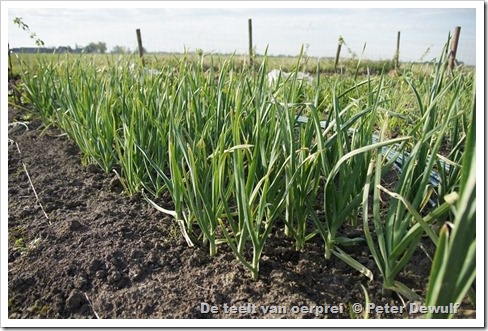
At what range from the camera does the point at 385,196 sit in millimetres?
1717

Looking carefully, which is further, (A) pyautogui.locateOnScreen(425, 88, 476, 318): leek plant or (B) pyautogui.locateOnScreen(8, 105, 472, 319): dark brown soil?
(B) pyautogui.locateOnScreen(8, 105, 472, 319): dark brown soil

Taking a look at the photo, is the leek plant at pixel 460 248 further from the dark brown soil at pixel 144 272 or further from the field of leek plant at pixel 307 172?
the dark brown soil at pixel 144 272

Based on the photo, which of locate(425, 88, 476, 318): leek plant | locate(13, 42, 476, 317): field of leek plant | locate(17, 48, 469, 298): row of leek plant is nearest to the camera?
locate(425, 88, 476, 318): leek plant

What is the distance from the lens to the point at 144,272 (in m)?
1.34

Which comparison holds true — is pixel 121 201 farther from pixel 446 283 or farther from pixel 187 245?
pixel 446 283

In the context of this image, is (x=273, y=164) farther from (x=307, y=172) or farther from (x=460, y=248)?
(x=460, y=248)

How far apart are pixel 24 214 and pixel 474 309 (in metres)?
1.80

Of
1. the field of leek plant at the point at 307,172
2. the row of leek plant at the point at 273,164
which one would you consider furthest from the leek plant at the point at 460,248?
the row of leek plant at the point at 273,164

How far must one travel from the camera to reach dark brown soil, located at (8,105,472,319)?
119 cm

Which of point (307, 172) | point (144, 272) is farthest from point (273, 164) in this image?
point (144, 272)

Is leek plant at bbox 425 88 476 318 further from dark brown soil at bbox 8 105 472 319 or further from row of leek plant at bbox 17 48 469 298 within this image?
dark brown soil at bbox 8 105 472 319

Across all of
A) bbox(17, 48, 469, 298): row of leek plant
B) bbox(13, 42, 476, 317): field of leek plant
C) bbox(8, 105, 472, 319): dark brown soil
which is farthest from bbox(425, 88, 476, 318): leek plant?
bbox(8, 105, 472, 319): dark brown soil

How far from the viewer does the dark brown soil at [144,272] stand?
1.19m

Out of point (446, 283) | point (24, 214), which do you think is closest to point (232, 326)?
point (446, 283)
